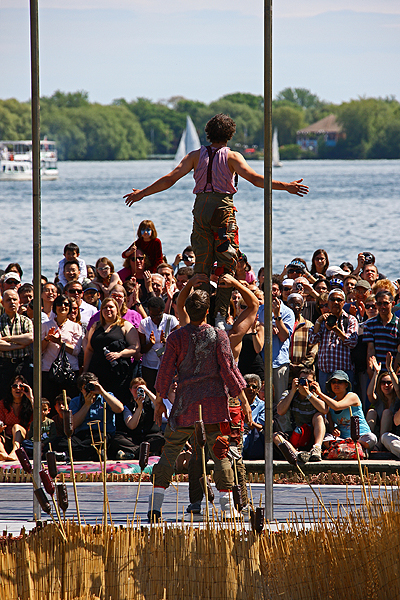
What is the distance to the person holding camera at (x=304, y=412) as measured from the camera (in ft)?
29.0

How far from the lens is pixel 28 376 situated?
9.67m

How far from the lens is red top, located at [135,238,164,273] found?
1179 cm

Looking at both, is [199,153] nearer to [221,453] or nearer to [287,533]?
[221,453]

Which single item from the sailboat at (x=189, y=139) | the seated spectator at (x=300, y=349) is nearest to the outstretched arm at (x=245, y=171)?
the seated spectator at (x=300, y=349)

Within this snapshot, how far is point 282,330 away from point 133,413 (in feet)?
5.39

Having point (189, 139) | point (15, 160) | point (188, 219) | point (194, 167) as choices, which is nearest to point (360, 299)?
point (194, 167)

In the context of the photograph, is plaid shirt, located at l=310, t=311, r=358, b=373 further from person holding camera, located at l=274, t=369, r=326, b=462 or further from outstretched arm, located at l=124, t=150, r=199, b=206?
outstretched arm, located at l=124, t=150, r=199, b=206

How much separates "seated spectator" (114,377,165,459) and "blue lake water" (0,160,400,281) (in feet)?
89.2

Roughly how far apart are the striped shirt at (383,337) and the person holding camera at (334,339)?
0.16m

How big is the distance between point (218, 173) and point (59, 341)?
335 cm

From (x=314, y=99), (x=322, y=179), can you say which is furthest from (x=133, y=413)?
(x=314, y=99)

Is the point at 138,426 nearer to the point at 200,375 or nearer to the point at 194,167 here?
the point at 200,375

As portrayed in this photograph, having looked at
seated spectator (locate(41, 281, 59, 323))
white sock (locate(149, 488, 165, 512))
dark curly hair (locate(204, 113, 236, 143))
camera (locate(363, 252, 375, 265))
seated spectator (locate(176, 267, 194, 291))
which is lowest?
white sock (locate(149, 488, 165, 512))

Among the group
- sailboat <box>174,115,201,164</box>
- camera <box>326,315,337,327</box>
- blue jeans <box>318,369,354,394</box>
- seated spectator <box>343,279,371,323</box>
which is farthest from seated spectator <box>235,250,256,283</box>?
sailboat <box>174,115,201,164</box>
